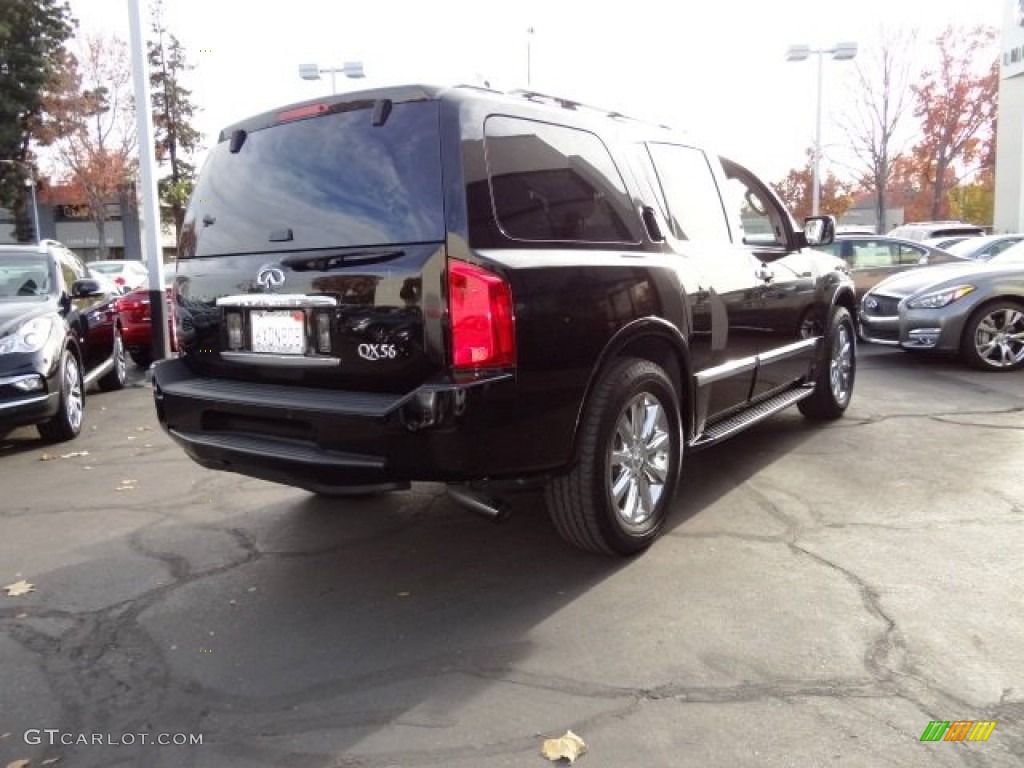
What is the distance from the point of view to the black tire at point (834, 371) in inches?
247

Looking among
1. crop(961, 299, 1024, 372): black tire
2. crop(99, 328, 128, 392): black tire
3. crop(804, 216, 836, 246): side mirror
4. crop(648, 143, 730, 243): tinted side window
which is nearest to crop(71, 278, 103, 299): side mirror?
crop(99, 328, 128, 392): black tire

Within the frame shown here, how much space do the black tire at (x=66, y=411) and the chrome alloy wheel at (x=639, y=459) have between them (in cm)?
485

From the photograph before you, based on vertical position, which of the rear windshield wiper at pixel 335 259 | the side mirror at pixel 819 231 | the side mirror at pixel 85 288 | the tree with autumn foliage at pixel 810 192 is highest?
the tree with autumn foliage at pixel 810 192

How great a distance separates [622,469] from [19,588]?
2709mm

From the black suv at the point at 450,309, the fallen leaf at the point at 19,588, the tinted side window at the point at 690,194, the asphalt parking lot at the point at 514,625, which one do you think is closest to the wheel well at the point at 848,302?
the asphalt parking lot at the point at 514,625

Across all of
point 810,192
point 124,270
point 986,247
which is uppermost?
point 810,192

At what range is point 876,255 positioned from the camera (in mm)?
12562

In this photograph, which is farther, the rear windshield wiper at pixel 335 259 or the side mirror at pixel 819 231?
the side mirror at pixel 819 231

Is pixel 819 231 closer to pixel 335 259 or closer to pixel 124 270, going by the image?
pixel 335 259

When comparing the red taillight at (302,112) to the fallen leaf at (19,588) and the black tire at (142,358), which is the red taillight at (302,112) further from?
the black tire at (142,358)

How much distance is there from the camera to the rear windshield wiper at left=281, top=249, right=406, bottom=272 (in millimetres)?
3184

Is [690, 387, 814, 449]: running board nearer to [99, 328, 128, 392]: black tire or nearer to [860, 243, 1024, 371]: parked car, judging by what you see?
[860, 243, 1024, 371]: parked car

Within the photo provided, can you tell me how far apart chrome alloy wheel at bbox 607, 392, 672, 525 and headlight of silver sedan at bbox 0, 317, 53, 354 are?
4.79m

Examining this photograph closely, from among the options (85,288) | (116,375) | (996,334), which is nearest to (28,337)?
(85,288)
